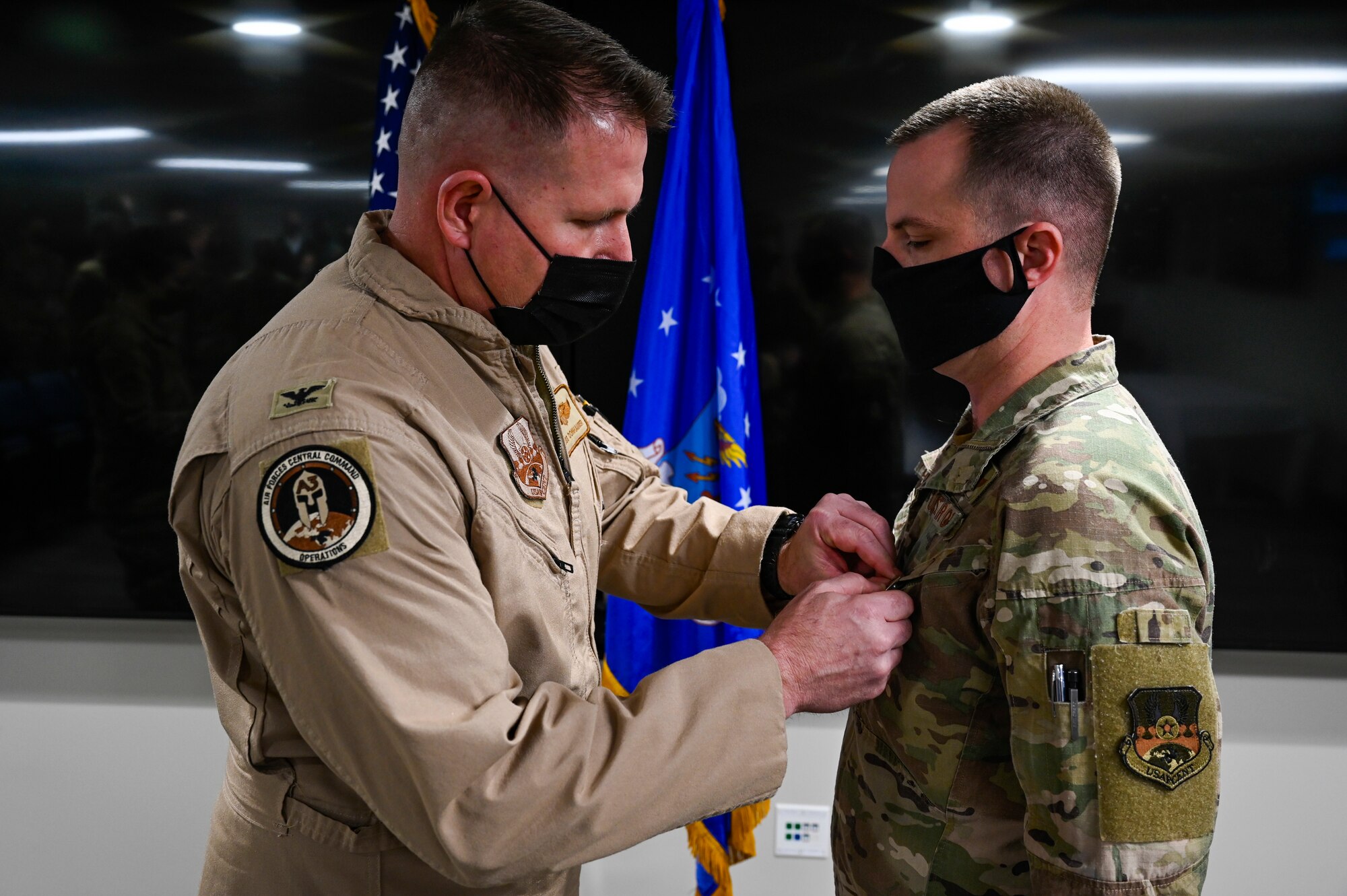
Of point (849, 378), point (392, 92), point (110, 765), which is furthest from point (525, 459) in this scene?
point (110, 765)

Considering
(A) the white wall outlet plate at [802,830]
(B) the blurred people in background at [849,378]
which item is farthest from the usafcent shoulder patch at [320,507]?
(A) the white wall outlet plate at [802,830]

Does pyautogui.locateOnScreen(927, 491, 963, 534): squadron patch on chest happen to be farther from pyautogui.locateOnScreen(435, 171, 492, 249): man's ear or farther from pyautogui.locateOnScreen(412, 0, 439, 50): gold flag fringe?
pyautogui.locateOnScreen(412, 0, 439, 50): gold flag fringe

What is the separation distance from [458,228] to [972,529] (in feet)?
2.64

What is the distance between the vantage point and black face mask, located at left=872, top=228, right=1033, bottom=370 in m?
1.25

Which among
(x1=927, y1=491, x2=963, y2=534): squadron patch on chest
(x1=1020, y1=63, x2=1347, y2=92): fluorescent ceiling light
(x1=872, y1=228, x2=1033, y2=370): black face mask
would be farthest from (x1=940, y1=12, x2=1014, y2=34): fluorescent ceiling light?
(x1=927, y1=491, x2=963, y2=534): squadron patch on chest

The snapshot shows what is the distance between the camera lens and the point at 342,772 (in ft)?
3.50

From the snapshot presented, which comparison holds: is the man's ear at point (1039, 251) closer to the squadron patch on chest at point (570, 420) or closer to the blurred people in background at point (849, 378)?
the squadron patch on chest at point (570, 420)

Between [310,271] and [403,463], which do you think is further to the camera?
[310,271]

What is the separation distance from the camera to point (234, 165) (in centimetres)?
254

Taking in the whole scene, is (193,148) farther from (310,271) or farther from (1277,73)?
(1277,73)

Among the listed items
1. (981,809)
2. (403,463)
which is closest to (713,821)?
(981,809)

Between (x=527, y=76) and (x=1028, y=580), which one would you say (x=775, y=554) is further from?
(x=527, y=76)

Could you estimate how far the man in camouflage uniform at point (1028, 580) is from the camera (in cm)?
101

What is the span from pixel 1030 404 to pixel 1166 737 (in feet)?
1.45
